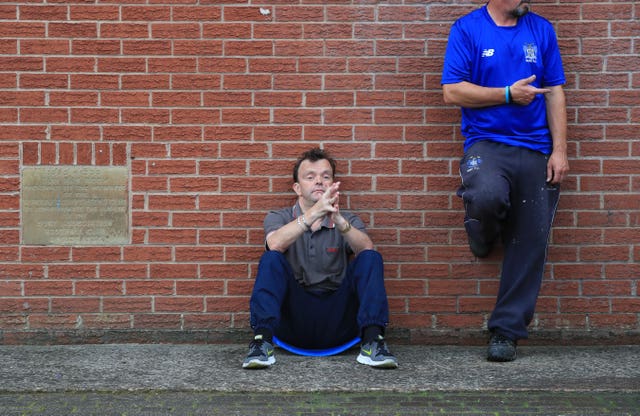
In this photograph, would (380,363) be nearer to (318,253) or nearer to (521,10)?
(318,253)

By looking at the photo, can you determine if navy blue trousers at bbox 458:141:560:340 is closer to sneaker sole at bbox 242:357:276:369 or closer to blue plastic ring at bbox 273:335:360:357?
blue plastic ring at bbox 273:335:360:357

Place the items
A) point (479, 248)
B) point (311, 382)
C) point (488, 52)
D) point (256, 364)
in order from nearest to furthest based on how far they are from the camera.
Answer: point (311, 382) → point (256, 364) → point (488, 52) → point (479, 248)

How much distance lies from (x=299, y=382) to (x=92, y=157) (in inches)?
74.6

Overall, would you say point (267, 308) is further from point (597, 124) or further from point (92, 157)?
point (597, 124)

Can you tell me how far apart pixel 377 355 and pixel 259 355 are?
2.05 ft

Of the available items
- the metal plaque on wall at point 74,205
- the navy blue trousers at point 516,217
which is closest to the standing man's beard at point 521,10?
the navy blue trousers at point 516,217

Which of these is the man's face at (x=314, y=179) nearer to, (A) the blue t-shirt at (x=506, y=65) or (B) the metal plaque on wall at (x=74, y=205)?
(A) the blue t-shirt at (x=506, y=65)

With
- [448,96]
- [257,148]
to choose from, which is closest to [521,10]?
[448,96]

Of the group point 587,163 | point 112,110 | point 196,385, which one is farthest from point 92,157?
point 587,163

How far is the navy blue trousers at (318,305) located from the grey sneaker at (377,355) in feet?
0.32

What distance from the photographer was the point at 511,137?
17.3 feet

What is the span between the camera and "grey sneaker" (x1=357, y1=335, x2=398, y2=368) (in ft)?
16.5

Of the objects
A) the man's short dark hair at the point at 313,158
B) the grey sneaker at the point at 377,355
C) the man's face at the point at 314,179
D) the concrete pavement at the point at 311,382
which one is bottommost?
the concrete pavement at the point at 311,382

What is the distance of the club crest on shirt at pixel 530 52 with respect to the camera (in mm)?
5230
